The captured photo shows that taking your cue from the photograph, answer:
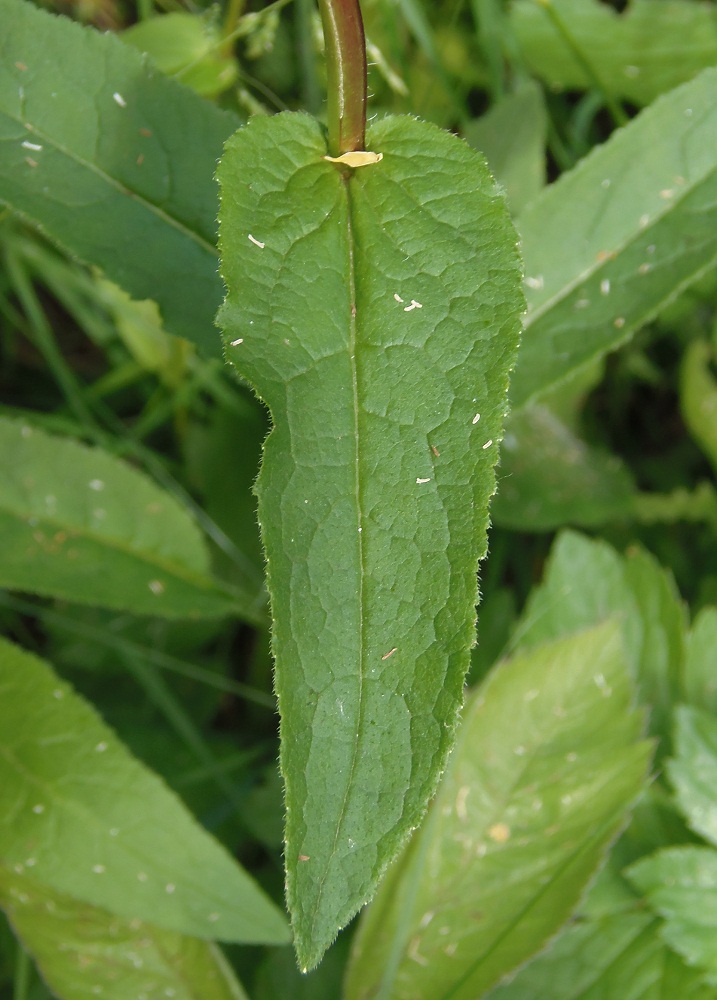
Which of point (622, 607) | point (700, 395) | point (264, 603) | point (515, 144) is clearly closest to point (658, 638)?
point (622, 607)

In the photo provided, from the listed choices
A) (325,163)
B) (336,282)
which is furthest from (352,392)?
(325,163)

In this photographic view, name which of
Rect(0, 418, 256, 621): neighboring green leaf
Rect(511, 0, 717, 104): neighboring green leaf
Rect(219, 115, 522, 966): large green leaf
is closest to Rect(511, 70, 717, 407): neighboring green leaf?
Rect(219, 115, 522, 966): large green leaf

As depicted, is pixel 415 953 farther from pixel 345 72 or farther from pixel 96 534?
pixel 345 72

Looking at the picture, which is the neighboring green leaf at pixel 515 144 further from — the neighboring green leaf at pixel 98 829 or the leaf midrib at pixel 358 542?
the neighboring green leaf at pixel 98 829

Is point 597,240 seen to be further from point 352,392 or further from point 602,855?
point 602,855

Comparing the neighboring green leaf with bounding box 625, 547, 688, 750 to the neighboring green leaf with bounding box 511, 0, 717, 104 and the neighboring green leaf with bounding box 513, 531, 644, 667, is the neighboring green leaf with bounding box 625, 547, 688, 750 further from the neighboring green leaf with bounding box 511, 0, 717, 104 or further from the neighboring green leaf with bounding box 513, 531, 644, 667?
the neighboring green leaf with bounding box 511, 0, 717, 104
